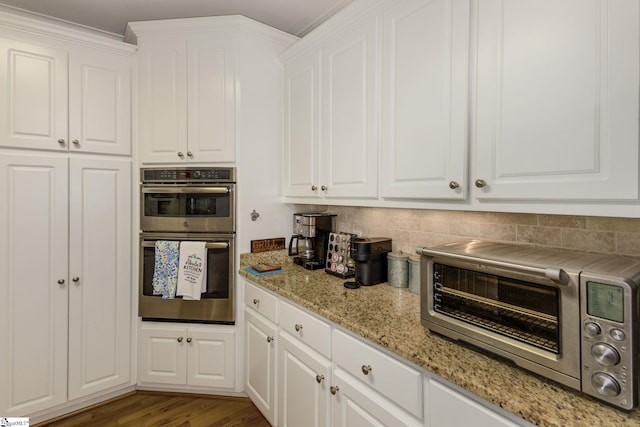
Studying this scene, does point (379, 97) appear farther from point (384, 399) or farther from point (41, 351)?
point (41, 351)

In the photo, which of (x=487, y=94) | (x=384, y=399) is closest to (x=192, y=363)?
(x=384, y=399)

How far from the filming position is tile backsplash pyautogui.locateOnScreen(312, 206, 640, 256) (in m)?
1.11

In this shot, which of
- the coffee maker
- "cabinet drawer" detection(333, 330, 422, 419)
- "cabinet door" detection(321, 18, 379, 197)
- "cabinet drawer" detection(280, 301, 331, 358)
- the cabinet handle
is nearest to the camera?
"cabinet drawer" detection(333, 330, 422, 419)

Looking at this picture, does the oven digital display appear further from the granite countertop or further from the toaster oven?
the granite countertop

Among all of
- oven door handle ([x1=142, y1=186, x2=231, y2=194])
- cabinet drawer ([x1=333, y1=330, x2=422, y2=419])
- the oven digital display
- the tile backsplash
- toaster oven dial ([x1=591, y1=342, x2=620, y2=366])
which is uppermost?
oven door handle ([x1=142, y1=186, x2=231, y2=194])

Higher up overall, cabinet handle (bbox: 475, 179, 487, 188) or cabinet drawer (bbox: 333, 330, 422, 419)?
cabinet handle (bbox: 475, 179, 487, 188)

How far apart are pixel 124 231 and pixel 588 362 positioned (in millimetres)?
2508

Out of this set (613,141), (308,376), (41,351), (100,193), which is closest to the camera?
(613,141)

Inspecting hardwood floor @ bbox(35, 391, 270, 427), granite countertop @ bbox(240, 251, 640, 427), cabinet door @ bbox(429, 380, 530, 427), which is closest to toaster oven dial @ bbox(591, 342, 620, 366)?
granite countertop @ bbox(240, 251, 640, 427)

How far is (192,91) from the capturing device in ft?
7.09

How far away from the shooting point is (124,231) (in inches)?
87.7

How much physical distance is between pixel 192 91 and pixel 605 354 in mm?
2395

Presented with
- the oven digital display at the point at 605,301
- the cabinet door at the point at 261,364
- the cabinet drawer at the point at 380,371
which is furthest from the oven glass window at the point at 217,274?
the oven digital display at the point at 605,301

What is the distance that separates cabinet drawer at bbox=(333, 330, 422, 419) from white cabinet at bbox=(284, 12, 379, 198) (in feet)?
2.46
